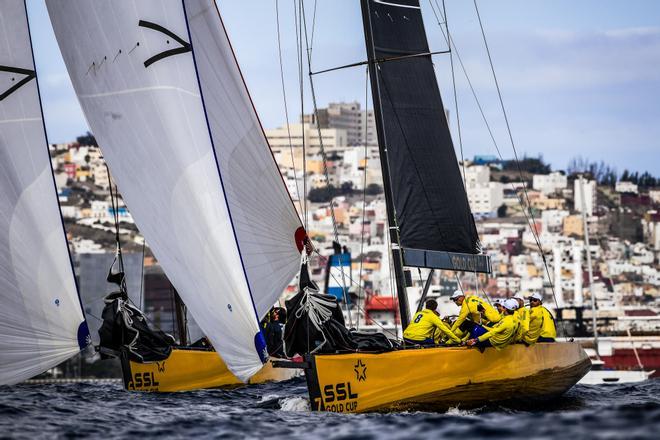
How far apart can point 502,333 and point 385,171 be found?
267 cm

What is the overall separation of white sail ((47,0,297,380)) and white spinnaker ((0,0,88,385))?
1.98 ft

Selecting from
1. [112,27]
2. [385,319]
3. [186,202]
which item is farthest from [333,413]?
[385,319]

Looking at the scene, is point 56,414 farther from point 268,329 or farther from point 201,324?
point 268,329

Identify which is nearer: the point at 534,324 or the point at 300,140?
the point at 534,324

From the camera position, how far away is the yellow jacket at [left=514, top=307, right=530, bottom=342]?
45.0 feet

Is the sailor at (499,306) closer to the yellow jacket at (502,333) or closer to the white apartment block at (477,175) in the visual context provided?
the yellow jacket at (502,333)

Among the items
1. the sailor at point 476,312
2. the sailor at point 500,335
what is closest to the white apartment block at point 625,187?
the sailor at point 476,312

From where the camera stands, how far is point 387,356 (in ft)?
42.4

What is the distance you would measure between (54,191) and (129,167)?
1.20m

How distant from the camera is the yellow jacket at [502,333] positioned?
13219 mm

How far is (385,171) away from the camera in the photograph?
15.1 m

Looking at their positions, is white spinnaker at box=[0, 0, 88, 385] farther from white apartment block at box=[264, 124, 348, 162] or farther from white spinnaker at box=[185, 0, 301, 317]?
white apartment block at box=[264, 124, 348, 162]

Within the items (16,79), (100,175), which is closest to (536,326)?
(16,79)

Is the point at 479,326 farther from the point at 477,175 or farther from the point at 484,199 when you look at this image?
the point at 477,175
